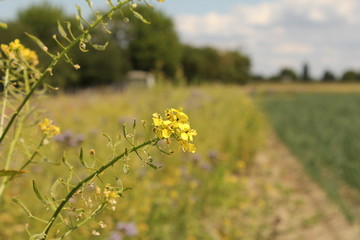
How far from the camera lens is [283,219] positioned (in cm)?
488

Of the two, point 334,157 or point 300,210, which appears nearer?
point 300,210

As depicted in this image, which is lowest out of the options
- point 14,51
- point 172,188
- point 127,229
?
point 172,188

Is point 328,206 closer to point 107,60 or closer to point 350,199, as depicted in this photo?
point 350,199

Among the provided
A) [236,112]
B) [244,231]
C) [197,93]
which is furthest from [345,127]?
[244,231]

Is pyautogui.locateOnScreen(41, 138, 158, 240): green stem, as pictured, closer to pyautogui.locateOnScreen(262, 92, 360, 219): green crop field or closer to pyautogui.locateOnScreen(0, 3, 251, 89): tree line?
pyautogui.locateOnScreen(262, 92, 360, 219): green crop field

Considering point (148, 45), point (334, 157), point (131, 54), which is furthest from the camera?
point (131, 54)

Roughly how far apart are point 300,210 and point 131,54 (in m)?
39.0

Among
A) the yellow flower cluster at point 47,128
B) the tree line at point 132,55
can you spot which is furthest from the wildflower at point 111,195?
the tree line at point 132,55

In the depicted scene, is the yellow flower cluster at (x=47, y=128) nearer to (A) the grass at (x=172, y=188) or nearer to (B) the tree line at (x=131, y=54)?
(A) the grass at (x=172, y=188)

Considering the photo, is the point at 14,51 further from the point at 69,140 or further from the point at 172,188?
the point at 172,188

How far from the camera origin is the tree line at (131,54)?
Answer: 94.3 ft

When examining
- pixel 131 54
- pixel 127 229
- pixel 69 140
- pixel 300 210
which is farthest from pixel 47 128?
pixel 131 54

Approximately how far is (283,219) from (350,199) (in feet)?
4.30

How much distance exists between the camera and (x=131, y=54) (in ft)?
141
